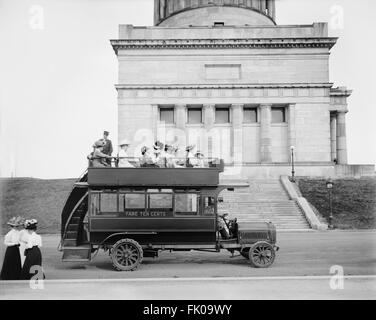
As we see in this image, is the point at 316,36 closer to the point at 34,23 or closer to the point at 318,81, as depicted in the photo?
the point at 318,81

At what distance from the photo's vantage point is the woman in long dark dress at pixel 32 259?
10.9 meters

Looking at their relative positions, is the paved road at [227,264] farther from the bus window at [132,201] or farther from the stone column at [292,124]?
the stone column at [292,124]

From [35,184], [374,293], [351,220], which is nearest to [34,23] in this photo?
[374,293]

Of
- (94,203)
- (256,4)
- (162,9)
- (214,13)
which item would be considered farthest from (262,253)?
(162,9)

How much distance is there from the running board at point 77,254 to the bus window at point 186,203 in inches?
112

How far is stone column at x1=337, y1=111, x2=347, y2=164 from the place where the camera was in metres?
50.6

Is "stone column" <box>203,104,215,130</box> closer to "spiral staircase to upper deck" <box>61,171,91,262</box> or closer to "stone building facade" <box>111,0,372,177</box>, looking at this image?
"stone building facade" <box>111,0,372,177</box>

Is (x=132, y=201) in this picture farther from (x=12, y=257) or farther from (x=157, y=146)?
(x=12, y=257)

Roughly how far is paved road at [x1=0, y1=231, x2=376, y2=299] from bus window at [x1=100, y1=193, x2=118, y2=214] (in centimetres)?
175

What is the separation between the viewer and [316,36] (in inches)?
1834

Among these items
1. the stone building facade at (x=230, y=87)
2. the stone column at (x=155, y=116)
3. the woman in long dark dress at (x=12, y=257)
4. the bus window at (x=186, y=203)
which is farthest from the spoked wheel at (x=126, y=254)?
the stone column at (x=155, y=116)

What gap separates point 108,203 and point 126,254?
158cm

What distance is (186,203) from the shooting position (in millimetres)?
13047
